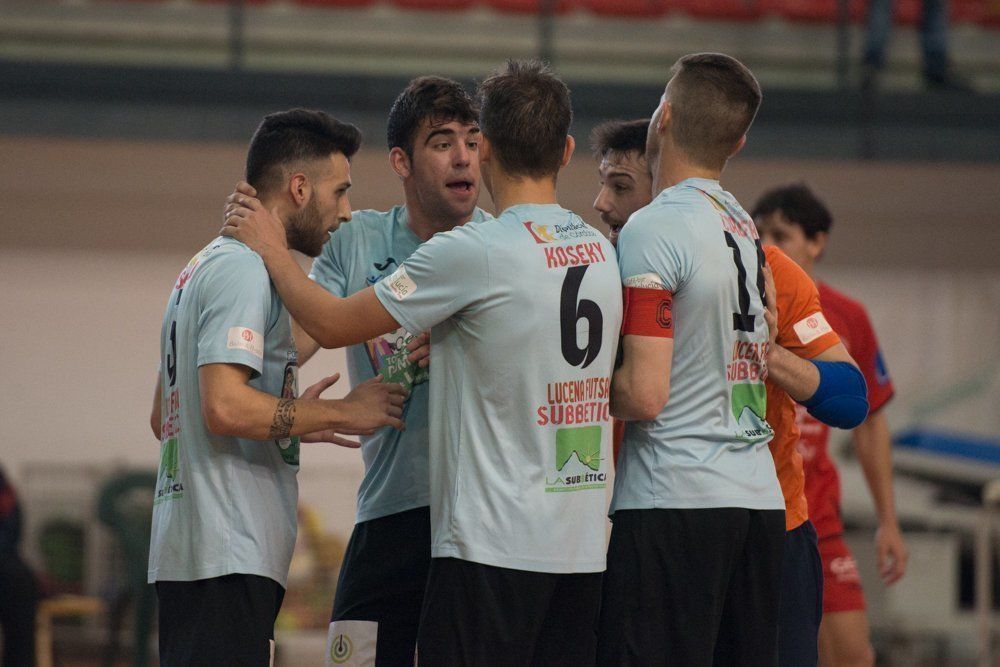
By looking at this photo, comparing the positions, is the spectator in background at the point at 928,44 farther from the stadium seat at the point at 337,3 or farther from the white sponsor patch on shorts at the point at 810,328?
the white sponsor patch on shorts at the point at 810,328

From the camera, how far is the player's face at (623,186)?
129 inches

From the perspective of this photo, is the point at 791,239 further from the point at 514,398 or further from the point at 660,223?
the point at 514,398

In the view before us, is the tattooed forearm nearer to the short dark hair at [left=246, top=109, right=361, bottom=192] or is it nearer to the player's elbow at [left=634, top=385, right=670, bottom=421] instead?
the short dark hair at [left=246, top=109, right=361, bottom=192]

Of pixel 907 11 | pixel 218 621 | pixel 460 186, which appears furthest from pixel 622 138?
pixel 907 11

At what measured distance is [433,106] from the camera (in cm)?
311

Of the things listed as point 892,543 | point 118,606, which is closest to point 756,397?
point 892,543

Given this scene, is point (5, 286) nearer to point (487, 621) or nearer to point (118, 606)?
point (118, 606)

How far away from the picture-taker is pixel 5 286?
868cm

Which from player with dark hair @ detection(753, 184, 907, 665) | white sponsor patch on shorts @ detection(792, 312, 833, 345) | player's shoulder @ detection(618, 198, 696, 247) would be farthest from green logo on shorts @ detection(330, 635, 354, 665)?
player with dark hair @ detection(753, 184, 907, 665)

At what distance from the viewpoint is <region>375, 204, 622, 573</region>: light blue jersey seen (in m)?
2.39

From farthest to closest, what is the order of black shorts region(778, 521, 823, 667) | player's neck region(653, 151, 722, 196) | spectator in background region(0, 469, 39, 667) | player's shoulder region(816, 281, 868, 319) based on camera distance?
spectator in background region(0, 469, 39, 667) < player's shoulder region(816, 281, 868, 319) < black shorts region(778, 521, 823, 667) < player's neck region(653, 151, 722, 196)

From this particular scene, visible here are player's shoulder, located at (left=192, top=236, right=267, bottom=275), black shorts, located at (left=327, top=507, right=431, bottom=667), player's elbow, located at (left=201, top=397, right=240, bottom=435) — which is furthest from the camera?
black shorts, located at (left=327, top=507, right=431, bottom=667)

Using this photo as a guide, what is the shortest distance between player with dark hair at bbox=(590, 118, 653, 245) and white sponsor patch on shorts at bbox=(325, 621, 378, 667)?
1.26 m

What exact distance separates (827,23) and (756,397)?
7.94m
